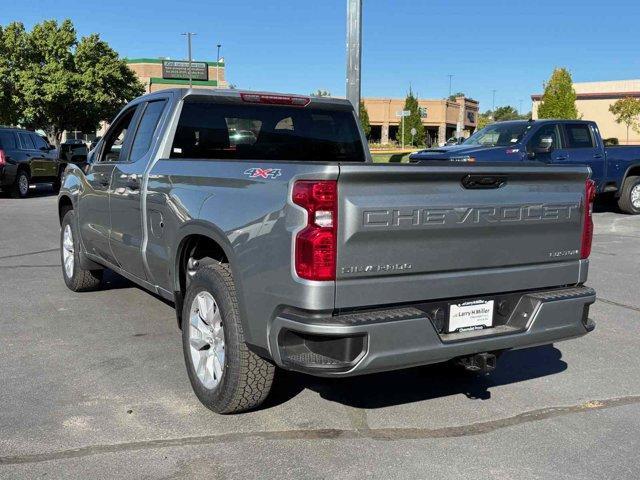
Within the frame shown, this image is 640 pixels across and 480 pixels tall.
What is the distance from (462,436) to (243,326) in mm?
1362

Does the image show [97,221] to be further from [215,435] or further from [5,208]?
[5,208]

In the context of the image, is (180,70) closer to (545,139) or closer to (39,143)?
(39,143)

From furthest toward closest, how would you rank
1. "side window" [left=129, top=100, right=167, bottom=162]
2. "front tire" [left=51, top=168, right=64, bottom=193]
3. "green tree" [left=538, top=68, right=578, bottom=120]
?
"green tree" [left=538, top=68, right=578, bottom=120] → "front tire" [left=51, top=168, right=64, bottom=193] → "side window" [left=129, top=100, right=167, bottom=162]

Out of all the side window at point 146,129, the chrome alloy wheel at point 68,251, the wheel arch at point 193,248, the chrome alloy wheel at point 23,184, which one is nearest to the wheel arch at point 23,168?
the chrome alloy wheel at point 23,184

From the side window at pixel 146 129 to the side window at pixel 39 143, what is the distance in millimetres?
15286

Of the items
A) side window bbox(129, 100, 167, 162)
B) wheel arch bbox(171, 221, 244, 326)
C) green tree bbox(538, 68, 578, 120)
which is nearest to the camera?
wheel arch bbox(171, 221, 244, 326)

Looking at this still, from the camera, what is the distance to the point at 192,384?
4277 millimetres

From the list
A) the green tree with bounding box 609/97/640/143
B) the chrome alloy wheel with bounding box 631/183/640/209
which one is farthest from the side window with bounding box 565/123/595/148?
the green tree with bounding box 609/97/640/143

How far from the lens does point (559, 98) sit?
5409 cm

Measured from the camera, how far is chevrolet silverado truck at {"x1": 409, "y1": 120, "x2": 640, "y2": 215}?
1322 cm

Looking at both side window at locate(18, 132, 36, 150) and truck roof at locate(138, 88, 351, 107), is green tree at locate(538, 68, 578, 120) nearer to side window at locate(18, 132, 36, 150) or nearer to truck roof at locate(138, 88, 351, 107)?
side window at locate(18, 132, 36, 150)

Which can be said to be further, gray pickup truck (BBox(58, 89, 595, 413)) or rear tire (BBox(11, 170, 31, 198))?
rear tire (BBox(11, 170, 31, 198))

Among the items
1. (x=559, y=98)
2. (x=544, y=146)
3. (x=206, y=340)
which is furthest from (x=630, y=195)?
(x=559, y=98)

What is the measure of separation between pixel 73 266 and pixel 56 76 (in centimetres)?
3688
